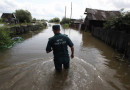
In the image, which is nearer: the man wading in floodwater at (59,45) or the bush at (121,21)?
the man wading in floodwater at (59,45)

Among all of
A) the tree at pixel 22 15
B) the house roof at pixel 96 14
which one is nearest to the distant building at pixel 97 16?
the house roof at pixel 96 14

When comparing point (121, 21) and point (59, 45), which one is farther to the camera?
point (121, 21)

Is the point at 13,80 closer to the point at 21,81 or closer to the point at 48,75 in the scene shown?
the point at 21,81

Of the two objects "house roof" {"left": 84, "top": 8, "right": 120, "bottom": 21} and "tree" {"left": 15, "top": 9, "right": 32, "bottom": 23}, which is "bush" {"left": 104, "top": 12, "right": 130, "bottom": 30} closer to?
"house roof" {"left": 84, "top": 8, "right": 120, "bottom": 21}

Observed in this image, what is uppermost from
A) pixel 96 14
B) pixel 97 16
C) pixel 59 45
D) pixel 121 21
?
pixel 96 14

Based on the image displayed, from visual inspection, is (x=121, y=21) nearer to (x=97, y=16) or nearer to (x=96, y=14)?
(x=97, y=16)

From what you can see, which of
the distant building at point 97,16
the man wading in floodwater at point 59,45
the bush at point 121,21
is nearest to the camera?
the man wading in floodwater at point 59,45

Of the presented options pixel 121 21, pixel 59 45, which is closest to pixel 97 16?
pixel 121 21

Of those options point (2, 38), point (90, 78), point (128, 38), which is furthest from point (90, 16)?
point (90, 78)

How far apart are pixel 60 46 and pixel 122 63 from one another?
3.65 m

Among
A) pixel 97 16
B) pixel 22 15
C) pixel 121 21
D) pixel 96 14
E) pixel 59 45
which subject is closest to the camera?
pixel 59 45

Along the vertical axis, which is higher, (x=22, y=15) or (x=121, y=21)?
(x=22, y=15)

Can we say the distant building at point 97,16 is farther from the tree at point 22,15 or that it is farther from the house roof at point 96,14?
the tree at point 22,15

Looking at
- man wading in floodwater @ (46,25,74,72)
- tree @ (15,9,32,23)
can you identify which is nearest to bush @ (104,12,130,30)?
man wading in floodwater @ (46,25,74,72)
